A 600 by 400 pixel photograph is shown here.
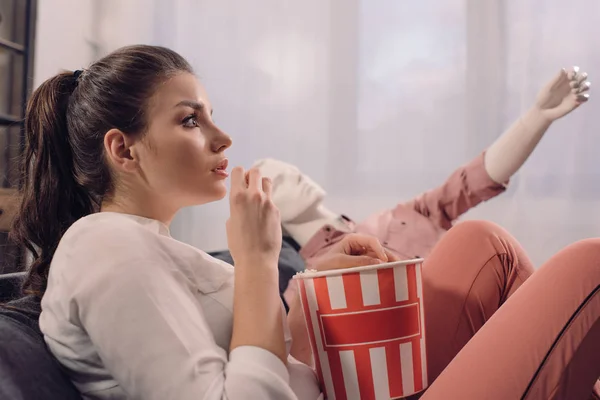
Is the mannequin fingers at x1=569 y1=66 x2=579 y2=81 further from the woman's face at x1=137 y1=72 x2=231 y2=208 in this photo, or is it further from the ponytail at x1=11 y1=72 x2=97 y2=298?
the ponytail at x1=11 y1=72 x2=97 y2=298

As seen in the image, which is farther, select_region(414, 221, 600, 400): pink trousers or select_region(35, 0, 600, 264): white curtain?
select_region(35, 0, 600, 264): white curtain

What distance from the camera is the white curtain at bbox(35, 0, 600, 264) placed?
2.17 metres

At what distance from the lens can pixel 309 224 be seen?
1924 millimetres

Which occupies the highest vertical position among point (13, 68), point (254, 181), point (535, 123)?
point (13, 68)

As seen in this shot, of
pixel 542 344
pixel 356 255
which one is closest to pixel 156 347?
pixel 356 255

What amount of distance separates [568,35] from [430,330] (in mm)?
1658

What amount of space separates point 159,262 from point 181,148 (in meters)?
0.18

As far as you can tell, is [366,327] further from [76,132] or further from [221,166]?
[76,132]

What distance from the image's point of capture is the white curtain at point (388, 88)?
7.11ft

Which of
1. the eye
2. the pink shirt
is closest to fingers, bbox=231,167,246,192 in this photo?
the eye

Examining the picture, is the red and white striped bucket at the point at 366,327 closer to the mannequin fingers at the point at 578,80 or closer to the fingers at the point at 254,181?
the fingers at the point at 254,181

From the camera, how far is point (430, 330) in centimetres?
97

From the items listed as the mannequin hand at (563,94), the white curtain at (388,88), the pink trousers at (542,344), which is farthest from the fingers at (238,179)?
the white curtain at (388,88)

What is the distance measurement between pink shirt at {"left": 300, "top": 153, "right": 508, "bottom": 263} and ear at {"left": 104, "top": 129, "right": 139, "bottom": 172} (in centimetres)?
110
